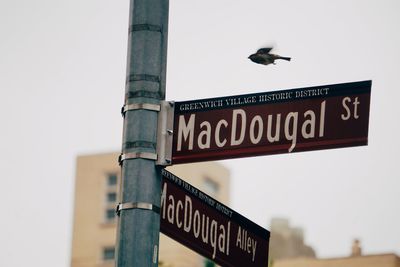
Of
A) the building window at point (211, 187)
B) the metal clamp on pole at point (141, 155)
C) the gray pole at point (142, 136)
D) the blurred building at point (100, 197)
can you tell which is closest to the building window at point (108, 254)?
the blurred building at point (100, 197)

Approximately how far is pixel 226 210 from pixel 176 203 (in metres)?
0.61

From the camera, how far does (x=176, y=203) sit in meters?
9.98

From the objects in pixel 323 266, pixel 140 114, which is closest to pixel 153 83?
pixel 140 114

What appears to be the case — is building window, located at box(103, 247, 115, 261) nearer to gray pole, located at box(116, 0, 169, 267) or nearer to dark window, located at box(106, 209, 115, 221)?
dark window, located at box(106, 209, 115, 221)

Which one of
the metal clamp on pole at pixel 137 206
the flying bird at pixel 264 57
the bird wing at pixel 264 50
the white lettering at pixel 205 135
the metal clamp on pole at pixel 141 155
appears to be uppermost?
the bird wing at pixel 264 50

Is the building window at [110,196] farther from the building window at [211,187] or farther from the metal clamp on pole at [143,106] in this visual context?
the metal clamp on pole at [143,106]

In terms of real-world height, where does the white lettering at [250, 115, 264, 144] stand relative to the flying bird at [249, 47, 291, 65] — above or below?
below

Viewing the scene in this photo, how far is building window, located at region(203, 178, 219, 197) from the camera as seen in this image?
243 feet

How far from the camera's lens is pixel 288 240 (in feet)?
258

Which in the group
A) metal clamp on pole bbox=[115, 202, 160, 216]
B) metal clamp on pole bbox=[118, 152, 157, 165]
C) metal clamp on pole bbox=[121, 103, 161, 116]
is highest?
metal clamp on pole bbox=[121, 103, 161, 116]

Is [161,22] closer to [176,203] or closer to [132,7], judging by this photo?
[132,7]

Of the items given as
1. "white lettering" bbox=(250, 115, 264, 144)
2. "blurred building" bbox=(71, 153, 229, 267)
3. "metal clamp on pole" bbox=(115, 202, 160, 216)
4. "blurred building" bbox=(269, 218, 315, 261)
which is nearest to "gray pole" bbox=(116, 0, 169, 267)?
"metal clamp on pole" bbox=(115, 202, 160, 216)

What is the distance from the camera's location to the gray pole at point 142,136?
9.36 m

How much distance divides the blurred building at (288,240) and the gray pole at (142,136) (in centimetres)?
6686
